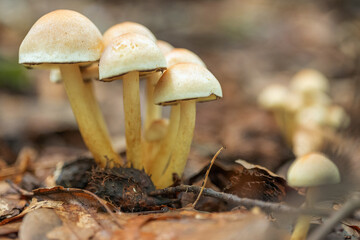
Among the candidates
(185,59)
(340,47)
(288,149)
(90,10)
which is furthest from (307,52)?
(185,59)

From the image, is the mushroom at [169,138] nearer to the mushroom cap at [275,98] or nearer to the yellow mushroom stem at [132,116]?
the yellow mushroom stem at [132,116]

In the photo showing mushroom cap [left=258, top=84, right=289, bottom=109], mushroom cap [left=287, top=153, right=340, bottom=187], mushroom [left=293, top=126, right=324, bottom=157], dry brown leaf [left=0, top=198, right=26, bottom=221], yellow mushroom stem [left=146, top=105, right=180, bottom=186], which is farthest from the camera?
mushroom cap [left=258, top=84, right=289, bottom=109]

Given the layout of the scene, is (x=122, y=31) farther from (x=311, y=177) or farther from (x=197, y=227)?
(x=311, y=177)

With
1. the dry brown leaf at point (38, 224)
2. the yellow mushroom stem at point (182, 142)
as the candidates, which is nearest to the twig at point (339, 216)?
the yellow mushroom stem at point (182, 142)

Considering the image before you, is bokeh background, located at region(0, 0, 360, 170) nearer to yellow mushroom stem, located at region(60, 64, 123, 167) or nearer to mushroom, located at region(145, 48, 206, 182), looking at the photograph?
mushroom, located at region(145, 48, 206, 182)

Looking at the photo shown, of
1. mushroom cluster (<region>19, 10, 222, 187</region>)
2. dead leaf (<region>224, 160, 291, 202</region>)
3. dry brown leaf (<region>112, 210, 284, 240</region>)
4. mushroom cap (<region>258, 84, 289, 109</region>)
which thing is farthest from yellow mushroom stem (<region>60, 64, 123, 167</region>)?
mushroom cap (<region>258, 84, 289, 109</region>)

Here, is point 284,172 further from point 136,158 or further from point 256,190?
point 136,158

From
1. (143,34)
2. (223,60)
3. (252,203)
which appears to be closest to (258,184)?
(252,203)
